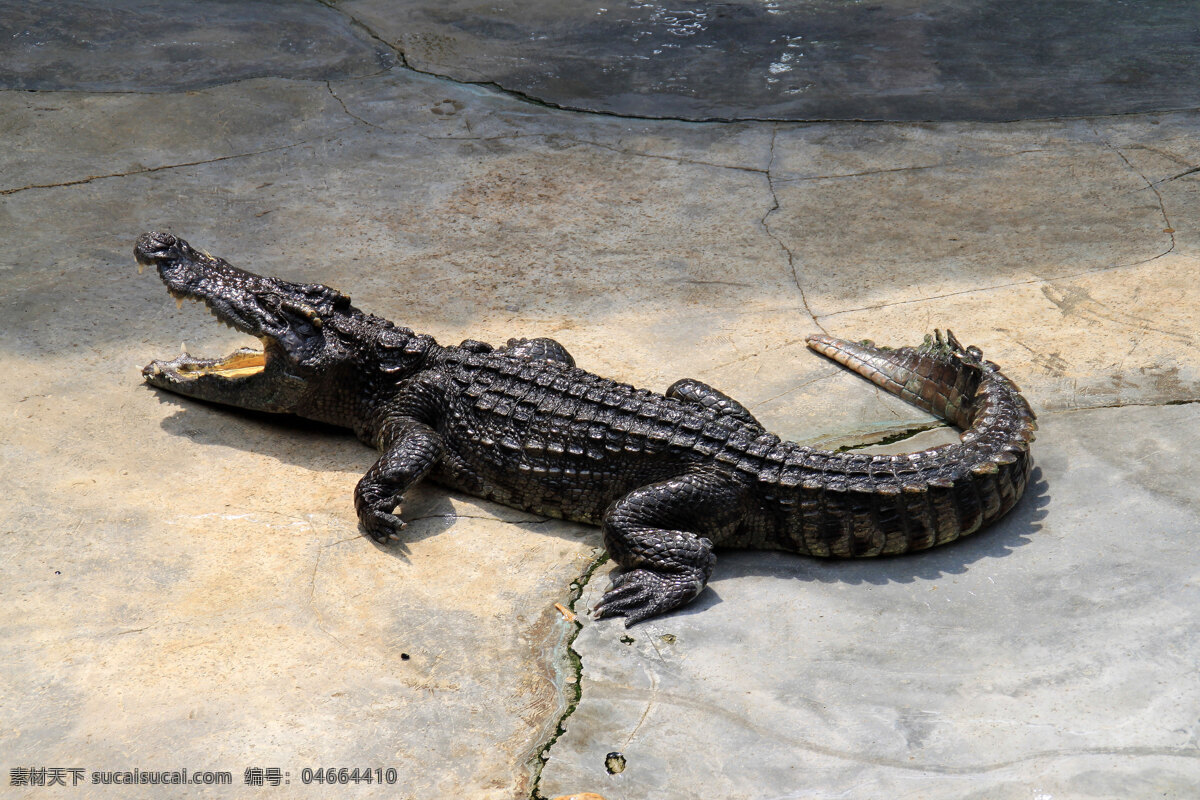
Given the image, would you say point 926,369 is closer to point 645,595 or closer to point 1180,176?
point 645,595

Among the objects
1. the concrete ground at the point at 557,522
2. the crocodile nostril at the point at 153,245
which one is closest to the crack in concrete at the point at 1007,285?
the concrete ground at the point at 557,522

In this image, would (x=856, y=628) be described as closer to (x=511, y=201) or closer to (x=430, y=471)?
(x=430, y=471)

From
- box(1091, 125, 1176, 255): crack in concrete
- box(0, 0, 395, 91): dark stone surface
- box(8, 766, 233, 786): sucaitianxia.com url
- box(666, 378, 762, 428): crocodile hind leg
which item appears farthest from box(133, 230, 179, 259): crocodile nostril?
box(1091, 125, 1176, 255): crack in concrete

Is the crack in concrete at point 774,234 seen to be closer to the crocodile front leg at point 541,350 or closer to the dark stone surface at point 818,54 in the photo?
the dark stone surface at point 818,54

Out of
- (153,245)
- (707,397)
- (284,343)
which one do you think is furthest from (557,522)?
(153,245)

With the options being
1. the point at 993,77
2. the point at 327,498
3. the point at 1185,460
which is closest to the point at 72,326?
the point at 327,498

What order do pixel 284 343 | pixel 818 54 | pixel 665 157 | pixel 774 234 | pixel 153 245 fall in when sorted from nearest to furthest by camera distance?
pixel 284 343 < pixel 153 245 < pixel 774 234 < pixel 665 157 < pixel 818 54
